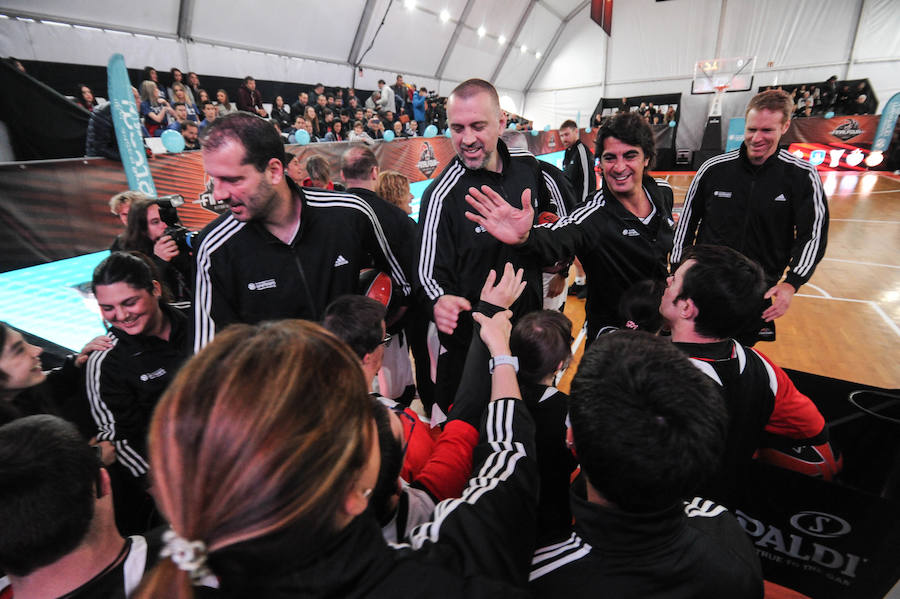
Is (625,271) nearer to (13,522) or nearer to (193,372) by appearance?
(193,372)

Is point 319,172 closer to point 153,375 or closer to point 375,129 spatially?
point 153,375

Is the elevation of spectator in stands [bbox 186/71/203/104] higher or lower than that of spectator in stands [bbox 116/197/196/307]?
higher

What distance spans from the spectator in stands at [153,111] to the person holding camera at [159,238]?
575 centimetres

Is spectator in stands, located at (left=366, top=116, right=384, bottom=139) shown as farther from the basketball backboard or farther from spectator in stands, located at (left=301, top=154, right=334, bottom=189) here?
the basketball backboard

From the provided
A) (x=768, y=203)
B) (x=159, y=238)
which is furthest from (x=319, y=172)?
Answer: (x=768, y=203)

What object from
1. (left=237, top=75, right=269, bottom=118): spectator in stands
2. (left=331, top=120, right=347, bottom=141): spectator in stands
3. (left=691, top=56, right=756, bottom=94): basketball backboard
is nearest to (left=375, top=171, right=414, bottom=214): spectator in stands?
(left=331, top=120, right=347, bottom=141): spectator in stands

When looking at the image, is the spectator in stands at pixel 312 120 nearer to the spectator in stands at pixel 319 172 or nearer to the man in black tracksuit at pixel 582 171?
the spectator in stands at pixel 319 172

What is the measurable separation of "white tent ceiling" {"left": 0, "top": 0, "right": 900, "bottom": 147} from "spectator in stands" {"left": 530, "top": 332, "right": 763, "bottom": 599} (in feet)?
43.6

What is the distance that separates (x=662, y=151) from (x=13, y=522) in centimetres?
2239

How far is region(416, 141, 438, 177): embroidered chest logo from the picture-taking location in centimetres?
1147

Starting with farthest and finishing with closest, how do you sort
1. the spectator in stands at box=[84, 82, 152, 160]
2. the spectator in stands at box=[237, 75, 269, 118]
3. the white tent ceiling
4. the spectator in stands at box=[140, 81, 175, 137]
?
1. the spectator in stands at box=[237, 75, 269, 118]
2. the white tent ceiling
3. the spectator in stands at box=[140, 81, 175, 137]
4. the spectator in stands at box=[84, 82, 152, 160]

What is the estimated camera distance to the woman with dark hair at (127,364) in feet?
7.04

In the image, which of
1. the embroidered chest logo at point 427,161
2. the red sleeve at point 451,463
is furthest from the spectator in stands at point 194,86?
the red sleeve at point 451,463

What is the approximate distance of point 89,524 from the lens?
1047 mm
